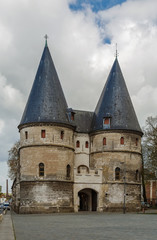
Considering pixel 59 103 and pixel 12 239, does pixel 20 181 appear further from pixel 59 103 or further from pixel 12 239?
pixel 12 239

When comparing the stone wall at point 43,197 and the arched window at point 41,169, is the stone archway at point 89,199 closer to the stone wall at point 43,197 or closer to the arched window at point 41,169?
the stone wall at point 43,197

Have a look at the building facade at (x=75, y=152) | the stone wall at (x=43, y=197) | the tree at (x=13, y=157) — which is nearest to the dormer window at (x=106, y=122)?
the building facade at (x=75, y=152)

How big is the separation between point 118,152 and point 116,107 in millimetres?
5959

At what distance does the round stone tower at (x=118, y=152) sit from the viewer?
48562 millimetres

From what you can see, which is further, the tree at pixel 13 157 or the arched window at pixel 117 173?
the tree at pixel 13 157

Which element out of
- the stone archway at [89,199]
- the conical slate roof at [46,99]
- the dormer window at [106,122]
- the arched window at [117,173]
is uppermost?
the conical slate roof at [46,99]

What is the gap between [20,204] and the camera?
148ft

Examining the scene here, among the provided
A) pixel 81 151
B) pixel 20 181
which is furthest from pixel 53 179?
pixel 81 151

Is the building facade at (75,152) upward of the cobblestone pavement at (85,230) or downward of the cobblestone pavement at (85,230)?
upward

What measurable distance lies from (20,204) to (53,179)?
487 centimetres

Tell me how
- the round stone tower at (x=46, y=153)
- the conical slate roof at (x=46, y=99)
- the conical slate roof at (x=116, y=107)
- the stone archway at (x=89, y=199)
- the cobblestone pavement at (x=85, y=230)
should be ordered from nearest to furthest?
the cobblestone pavement at (x=85, y=230) < the round stone tower at (x=46, y=153) < the conical slate roof at (x=46, y=99) < the conical slate roof at (x=116, y=107) < the stone archway at (x=89, y=199)

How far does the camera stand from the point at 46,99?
46938mm

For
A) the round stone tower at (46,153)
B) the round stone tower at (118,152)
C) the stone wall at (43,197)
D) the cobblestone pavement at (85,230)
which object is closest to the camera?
the cobblestone pavement at (85,230)

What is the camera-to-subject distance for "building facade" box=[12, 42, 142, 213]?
45.3 meters
